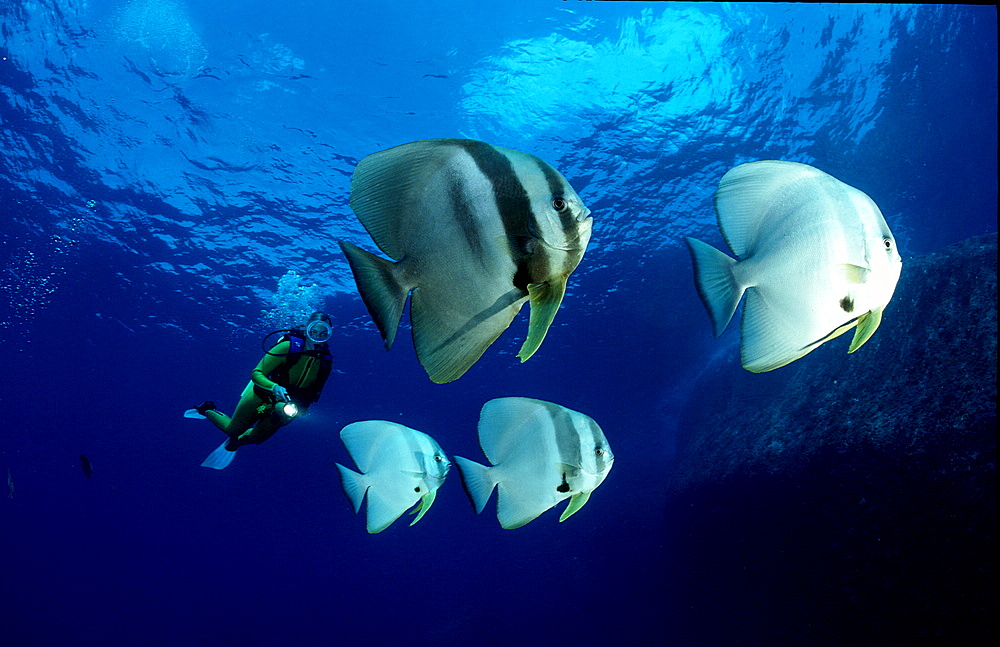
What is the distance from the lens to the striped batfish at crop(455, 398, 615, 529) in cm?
254

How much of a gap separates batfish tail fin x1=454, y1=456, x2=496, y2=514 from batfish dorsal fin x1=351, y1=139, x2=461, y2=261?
5.77 feet

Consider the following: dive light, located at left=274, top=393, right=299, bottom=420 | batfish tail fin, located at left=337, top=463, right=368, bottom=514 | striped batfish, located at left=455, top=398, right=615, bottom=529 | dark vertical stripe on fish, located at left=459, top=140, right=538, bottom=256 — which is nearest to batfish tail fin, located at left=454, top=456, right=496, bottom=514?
→ striped batfish, located at left=455, top=398, right=615, bottom=529

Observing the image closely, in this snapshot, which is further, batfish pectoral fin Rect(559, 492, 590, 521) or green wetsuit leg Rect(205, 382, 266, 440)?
green wetsuit leg Rect(205, 382, 266, 440)

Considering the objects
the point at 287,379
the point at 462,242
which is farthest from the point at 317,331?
the point at 462,242

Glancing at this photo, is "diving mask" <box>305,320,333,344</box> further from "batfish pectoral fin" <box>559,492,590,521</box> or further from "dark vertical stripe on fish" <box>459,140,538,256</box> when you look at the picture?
"dark vertical stripe on fish" <box>459,140,538,256</box>

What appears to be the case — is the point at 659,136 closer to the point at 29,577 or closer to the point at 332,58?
the point at 332,58

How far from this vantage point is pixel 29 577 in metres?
64.7

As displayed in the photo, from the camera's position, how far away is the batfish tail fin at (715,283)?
5.31ft

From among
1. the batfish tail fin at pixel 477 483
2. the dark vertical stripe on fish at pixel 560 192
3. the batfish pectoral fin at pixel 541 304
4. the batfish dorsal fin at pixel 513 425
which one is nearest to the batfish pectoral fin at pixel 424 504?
the batfish tail fin at pixel 477 483

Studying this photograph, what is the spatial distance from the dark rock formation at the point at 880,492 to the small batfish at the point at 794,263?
19.4 ft

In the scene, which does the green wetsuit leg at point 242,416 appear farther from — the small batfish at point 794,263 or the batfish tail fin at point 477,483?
the small batfish at point 794,263

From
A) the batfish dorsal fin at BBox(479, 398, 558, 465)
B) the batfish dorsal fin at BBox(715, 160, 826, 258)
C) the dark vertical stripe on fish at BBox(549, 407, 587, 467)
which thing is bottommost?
the dark vertical stripe on fish at BBox(549, 407, 587, 467)

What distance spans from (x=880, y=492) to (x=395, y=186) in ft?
26.1

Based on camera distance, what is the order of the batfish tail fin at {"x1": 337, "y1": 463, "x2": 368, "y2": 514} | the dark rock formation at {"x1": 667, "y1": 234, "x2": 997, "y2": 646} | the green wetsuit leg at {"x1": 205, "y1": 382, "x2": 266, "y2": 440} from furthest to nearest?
the green wetsuit leg at {"x1": 205, "y1": 382, "x2": 266, "y2": 440}
the dark rock formation at {"x1": 667, "y1": 234, "x2": 997, "y2": 646}
the batfish tail fin at {"x1": 337, "y1": 463, "x2": 368, "y2": 514}
